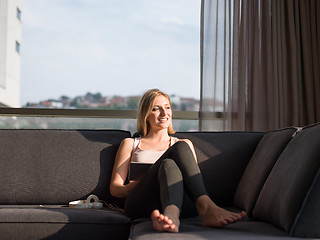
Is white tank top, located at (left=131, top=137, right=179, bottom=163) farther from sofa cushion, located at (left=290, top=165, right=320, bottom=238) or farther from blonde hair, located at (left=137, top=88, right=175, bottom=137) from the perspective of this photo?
sofa cushion, located at (left=290, top=165, right=320, bottom=238)

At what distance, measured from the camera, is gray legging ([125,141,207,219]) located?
5.94 feet

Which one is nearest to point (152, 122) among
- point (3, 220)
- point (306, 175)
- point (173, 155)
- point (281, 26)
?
point (173, 155)

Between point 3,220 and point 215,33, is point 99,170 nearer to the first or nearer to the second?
point 3,220

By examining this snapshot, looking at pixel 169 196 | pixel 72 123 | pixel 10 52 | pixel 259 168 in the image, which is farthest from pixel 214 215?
pixel 10 52

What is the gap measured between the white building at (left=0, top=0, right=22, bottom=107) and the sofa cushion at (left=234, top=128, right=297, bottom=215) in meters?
2.58

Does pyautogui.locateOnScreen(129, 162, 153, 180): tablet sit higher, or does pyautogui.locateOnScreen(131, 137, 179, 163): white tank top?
pyautogui.locateOnScreen(131, 137, 179, 163): white tank top

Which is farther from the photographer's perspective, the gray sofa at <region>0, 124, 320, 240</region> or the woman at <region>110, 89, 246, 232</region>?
the woman at <region>110, 89, 246, 232</region>

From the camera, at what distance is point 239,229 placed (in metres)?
1.66

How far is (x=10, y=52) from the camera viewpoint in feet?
13.1

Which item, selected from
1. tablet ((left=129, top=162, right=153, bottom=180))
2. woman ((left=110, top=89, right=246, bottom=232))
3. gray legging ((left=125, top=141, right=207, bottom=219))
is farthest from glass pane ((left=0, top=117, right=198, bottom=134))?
gray legging ((left=125, top=141, right=207, bottom=219))

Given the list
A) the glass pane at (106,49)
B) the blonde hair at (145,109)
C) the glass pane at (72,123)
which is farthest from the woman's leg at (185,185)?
the glass pane at (106,49)

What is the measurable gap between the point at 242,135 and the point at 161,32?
201cm

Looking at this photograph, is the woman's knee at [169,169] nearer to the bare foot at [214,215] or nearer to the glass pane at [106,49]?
the bare foot at [214,215]

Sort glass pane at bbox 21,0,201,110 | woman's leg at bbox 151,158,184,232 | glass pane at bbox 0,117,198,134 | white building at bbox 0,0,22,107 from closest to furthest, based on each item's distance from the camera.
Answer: woman's leg at bbox 151,158,184,232
glass pane at bbox 0,117,198,134
white building at bbox 0,0,22,107
glass pane at bbox 21,0,201,110
